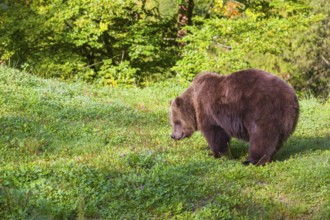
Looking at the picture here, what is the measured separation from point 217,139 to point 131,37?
10.2m

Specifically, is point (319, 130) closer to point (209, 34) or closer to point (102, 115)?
point (102, 115)

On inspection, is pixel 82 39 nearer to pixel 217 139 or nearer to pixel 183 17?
pixel 183 17

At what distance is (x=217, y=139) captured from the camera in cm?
796

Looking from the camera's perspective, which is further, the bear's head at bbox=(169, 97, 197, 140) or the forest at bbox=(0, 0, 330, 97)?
the forest at bbox=(0, 0, 330, 97)

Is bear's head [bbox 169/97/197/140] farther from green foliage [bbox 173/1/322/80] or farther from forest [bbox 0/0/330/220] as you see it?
green foliage [bbox 173/1/322/80]

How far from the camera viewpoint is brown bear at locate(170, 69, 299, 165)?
23.1 feet

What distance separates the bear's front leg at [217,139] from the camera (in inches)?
311

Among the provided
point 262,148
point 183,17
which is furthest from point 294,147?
point 183,17

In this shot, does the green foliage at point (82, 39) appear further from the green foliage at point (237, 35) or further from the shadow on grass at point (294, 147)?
the shadow on grass at point (294, 147)

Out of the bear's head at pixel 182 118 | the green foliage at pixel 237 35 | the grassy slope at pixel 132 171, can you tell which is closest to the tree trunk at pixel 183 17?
the green foliage at pixel 237 35

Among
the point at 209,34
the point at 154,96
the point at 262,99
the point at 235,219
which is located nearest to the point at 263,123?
the point at 262,99

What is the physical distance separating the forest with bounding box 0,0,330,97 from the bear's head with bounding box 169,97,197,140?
738cm

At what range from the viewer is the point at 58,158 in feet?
24.3

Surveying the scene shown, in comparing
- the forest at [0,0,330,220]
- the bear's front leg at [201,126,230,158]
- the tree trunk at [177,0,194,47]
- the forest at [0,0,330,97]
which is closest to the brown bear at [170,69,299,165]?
the bear's front leg at [201,126,230,158]
